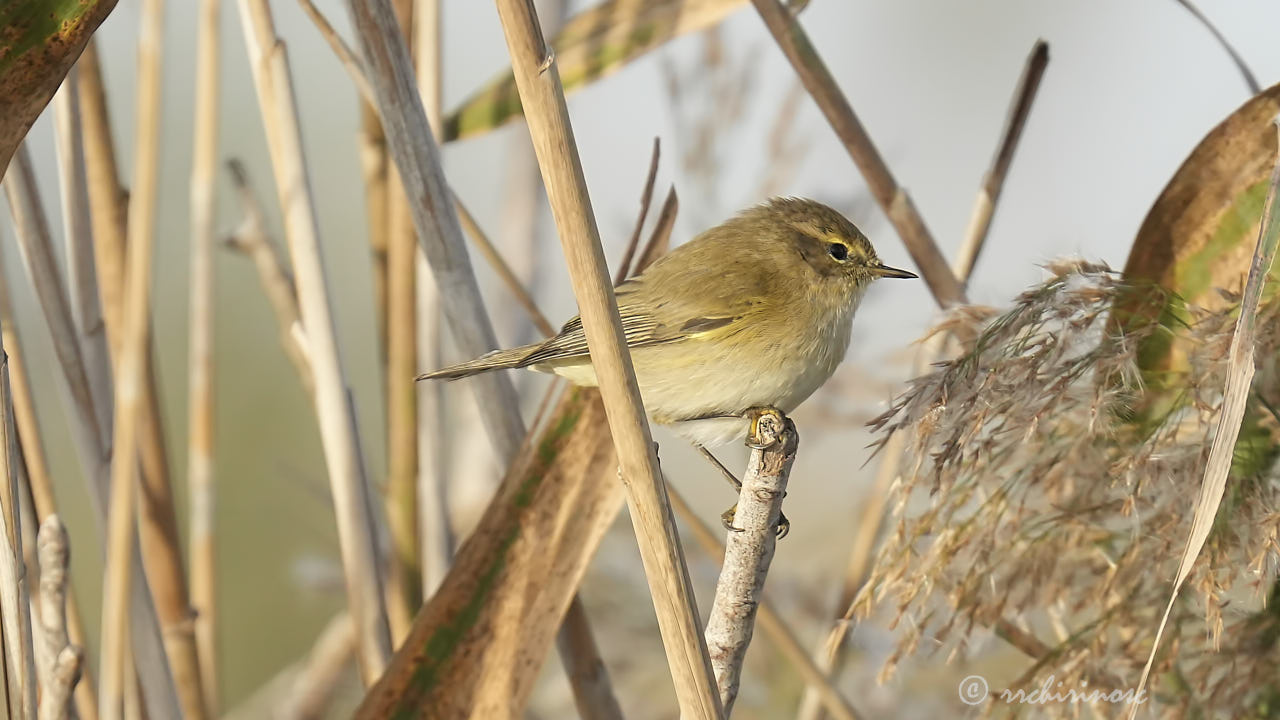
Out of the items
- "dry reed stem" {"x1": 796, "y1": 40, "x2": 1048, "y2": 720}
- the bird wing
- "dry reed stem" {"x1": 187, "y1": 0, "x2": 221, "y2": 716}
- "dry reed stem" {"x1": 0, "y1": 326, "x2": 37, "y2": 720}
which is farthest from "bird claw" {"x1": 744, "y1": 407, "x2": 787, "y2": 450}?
"dry reed stem" {"x1": 187, "y1": 0, "x2": 221, "y2": 716}

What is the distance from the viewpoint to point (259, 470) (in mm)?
3908

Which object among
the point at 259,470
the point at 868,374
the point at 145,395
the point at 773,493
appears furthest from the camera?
the point at 259,470

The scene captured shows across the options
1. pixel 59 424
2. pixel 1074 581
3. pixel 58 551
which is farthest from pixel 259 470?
pixel 1074 581

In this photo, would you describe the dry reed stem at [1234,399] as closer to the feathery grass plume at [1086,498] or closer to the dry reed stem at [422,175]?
the feathery grass plume at [1086,498]

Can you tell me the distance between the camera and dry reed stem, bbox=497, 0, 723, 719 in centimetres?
78

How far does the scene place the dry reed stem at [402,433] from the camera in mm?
1756

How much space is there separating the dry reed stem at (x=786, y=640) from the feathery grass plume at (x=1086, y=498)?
0.28 m

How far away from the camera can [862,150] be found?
145cm

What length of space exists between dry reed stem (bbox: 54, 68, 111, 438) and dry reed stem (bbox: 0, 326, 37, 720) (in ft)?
1.19

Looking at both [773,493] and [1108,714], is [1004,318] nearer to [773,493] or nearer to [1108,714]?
[773,493]

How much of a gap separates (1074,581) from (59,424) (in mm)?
3671

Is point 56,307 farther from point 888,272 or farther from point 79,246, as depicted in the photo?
point 888,272

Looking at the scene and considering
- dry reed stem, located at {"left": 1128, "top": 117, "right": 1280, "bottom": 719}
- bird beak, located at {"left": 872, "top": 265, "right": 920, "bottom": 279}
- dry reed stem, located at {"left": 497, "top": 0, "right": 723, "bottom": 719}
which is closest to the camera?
dry reed stem, located at {"left": 497, "top": 0, "right": 723, "bottom": 719}

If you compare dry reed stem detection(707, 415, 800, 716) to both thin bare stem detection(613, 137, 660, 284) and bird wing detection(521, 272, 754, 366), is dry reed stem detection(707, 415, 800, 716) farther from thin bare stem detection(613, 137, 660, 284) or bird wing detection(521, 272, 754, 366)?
bird wing detection(521, 272, 754, 366)
